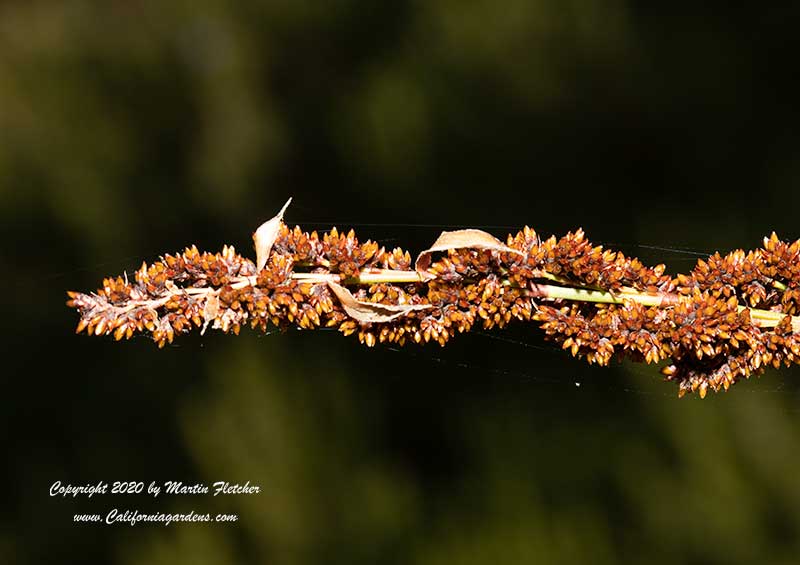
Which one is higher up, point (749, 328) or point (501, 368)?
point (501, 368)

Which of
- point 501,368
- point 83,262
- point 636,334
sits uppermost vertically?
point 83,262

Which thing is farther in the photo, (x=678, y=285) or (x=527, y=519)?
(x=527, y=519)

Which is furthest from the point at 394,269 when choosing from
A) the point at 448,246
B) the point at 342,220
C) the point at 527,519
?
the point at 527,519

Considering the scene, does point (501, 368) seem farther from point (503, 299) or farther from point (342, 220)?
point (503, 299)

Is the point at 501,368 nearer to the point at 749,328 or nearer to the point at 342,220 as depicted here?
the point at 342,220
